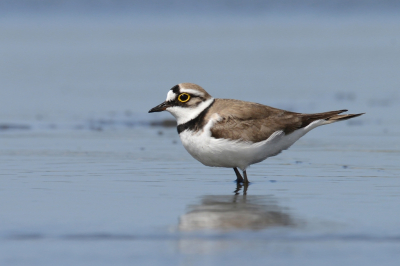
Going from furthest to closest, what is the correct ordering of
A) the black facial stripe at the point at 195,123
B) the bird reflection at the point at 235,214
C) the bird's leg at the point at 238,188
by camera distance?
the black facial stripe at the point at 195,123 < the bird's leg at the point at 238,188 < the bird reflection at the point at 235,214

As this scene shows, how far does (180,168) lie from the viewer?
912 cm

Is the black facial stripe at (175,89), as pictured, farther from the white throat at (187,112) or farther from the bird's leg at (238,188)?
the bird's leg at (238,188)

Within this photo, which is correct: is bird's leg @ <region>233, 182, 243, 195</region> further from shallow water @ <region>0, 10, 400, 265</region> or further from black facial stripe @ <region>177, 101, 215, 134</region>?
black facial stripe @ <region>177, 101, 215, 134</region>

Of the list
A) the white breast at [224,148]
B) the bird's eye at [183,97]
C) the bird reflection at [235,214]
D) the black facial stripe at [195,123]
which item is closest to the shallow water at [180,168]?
the bird reflection at [235,214]

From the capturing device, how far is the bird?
8086 millimetres

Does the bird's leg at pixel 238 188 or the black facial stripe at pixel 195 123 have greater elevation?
the black facial stripe at pixel 195 123

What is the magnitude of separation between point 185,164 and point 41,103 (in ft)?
21.6

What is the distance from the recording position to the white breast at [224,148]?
26.4 ft

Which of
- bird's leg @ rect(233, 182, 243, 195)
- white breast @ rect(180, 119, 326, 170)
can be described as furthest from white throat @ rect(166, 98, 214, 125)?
bird's leg @ rect(233, 182, 243, 195)

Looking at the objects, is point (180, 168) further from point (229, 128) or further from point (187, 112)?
point (229, 128)

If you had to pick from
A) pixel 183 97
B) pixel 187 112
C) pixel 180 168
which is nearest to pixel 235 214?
pixel 187 112

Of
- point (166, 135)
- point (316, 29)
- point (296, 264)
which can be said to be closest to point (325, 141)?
point (166, 135)

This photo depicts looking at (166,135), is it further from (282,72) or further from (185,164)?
(282,72)

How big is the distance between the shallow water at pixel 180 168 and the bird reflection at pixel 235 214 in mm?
18
